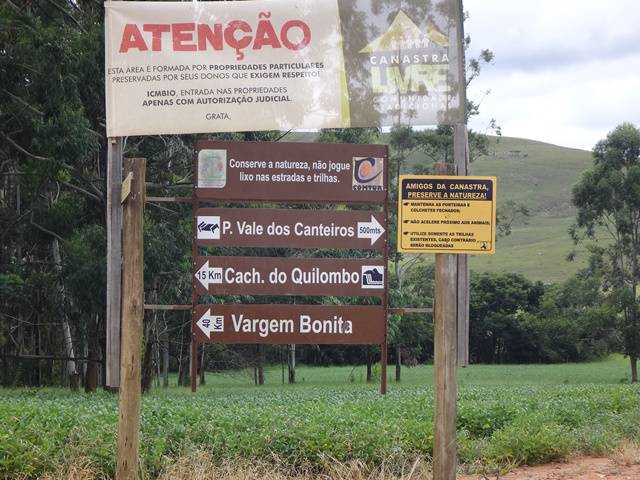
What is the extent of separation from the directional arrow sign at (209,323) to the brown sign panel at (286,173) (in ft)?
3.19

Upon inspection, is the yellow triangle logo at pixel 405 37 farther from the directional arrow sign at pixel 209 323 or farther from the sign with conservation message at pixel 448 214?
the directional arrow sign at pixel 209 323

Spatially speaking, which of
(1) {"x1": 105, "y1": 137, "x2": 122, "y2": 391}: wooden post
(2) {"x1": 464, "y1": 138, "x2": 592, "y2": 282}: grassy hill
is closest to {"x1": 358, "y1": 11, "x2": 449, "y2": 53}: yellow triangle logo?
(1) {"x1": 105, "y1": 137, "x2": 122, "y2": 391}: wooden post

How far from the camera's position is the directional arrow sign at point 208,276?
7.95 metres

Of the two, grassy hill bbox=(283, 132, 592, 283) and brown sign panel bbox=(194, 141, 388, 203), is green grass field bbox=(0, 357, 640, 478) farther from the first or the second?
grassy hill bbox=(283, 132, 592, 283)

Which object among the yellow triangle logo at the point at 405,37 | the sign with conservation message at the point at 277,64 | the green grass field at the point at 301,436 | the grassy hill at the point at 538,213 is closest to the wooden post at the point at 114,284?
the sign with conservation message at the point at 277,64

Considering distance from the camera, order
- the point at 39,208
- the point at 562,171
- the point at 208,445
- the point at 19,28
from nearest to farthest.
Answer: the point at 208,445 < the point at 19,28 < the point at 39,208 < the point at 562,171

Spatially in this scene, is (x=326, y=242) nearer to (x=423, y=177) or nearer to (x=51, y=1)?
(x=423, y=177)

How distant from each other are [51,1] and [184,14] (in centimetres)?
1743

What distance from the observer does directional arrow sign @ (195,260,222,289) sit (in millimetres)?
7945

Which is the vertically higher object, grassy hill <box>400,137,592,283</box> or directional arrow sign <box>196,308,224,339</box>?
grassy hill <box>400,137,592,283</box>

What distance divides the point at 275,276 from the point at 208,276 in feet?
1.80

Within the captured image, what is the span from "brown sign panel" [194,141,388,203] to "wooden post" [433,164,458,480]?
987mm

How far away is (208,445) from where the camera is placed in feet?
31.0

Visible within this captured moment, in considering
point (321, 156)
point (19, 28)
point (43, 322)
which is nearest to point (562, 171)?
point (43, 322)
